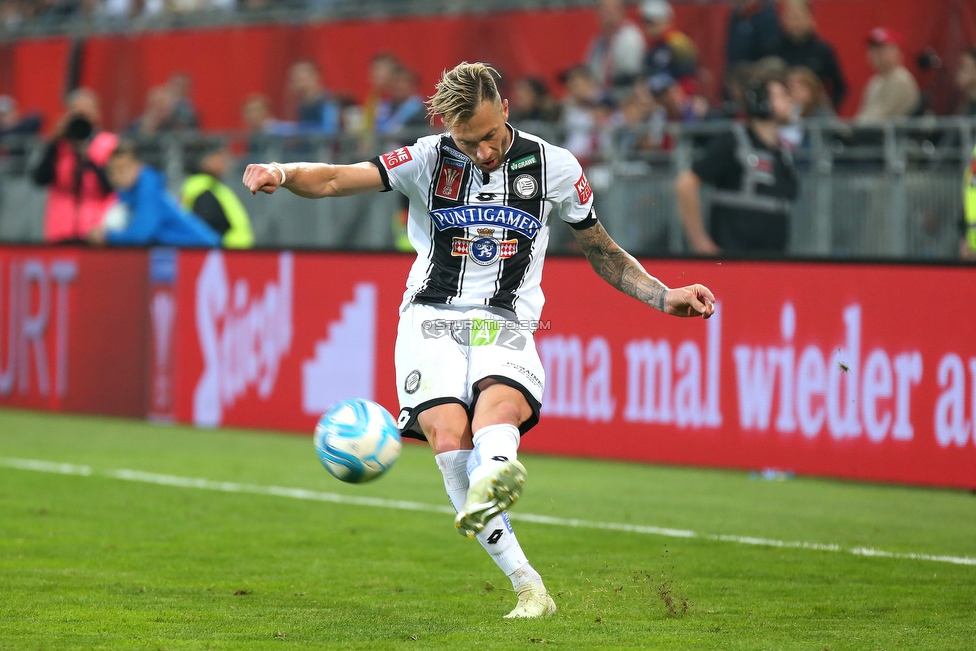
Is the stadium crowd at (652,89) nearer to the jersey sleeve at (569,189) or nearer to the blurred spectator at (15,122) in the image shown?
the blurred spectator at (15,122)

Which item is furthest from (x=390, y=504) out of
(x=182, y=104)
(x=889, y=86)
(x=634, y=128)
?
(x=182, y=104)

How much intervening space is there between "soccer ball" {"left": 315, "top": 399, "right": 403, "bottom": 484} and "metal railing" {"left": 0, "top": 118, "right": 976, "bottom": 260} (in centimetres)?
579

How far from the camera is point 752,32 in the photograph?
15570mm

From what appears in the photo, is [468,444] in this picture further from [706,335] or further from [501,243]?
[706,335]

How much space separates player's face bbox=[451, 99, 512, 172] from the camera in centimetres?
629

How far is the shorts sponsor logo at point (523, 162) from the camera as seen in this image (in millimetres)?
6625

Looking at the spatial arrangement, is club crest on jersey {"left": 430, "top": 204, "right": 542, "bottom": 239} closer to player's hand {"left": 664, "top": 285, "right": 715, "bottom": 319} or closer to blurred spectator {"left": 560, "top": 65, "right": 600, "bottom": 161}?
player's hand {"left": 664, "top": 285, "right": 715, "bottom": 319}

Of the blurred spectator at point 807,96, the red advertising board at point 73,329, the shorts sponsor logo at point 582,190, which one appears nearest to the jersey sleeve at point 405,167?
the shorts sponsor logo at point 582,190

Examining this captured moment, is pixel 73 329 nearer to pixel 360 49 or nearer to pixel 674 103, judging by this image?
pixel 674 103

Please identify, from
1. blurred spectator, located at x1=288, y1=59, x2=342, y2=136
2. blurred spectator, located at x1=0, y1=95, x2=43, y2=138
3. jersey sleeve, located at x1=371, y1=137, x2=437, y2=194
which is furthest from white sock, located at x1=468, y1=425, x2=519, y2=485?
blurred spectator, located at x1=0, y1=95, x2=43, y2=138

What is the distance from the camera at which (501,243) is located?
6.66 metres

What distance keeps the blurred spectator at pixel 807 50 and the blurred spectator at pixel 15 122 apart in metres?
12.2

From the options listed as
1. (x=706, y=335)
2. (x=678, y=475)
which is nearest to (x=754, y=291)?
(x=706, y=335)

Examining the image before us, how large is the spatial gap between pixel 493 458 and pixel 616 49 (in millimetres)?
11331
